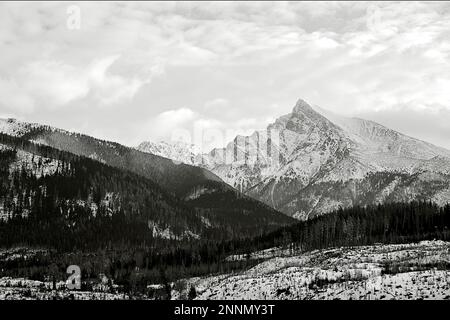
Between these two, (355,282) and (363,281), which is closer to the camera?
(363,281)

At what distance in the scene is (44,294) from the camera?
100375 millimetres

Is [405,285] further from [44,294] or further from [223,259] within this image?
[223,259]

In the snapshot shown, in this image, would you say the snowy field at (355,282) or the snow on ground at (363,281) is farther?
the snowy field at (355,282)

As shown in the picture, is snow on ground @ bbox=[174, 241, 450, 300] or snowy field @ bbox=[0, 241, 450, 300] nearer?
snow on ground @ bbox=[174, 241, 450, 300]
